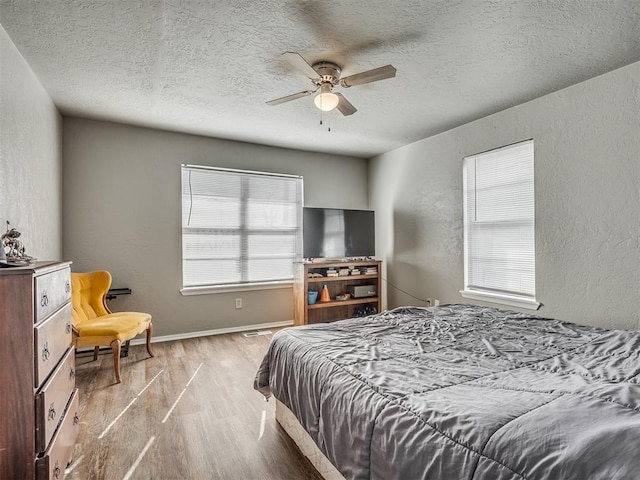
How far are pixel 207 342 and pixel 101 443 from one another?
Result: 6.76ft

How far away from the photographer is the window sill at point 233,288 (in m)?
4.34

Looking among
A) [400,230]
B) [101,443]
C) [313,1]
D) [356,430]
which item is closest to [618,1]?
[313,1]

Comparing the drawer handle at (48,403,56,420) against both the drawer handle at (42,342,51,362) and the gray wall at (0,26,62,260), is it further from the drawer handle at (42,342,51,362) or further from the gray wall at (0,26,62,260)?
the gray wall at (0,26,62,260)

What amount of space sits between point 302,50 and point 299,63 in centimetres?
28

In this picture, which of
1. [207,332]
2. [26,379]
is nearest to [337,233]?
[207,332]

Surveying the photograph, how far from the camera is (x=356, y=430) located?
4.30 ft

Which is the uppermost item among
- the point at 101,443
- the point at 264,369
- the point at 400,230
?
the point at 400,230

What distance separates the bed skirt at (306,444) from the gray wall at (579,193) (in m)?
2.56

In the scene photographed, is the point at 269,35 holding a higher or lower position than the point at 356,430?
higher

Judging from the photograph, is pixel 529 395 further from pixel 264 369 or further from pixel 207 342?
pixel 207 342

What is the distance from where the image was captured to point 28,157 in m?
2.60

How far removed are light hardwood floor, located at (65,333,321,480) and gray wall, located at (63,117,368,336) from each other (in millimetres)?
804

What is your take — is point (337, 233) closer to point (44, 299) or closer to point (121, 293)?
point (121, 293)

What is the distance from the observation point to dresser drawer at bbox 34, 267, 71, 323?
1.49 m
